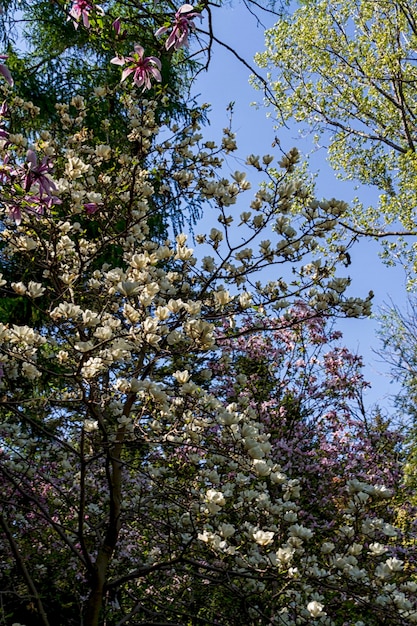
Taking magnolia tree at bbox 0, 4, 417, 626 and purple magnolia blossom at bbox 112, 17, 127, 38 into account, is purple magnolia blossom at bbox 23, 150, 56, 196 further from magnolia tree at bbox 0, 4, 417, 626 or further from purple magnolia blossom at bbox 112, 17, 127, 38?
purple magnolia blossom at bbox 112, 17, 127, 38

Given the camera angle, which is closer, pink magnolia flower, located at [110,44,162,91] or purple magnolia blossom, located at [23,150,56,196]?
purple magnolia blossom, located at [23,150,56,196]

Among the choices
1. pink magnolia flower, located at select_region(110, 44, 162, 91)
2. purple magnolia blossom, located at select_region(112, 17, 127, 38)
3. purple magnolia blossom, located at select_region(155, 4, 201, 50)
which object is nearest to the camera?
purple magnolia blossom, located at select_region(155, 4, 201, 50)

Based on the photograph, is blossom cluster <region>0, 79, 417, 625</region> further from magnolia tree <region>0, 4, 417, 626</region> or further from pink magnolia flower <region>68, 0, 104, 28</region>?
pink magnolia flower <region>68, 0, 104, 28</region>

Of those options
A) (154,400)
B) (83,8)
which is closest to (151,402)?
(154,400)

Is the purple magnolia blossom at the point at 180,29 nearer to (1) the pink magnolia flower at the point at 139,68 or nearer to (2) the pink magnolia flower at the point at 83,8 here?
(1) the pink magnolia flower at the point at 139,68

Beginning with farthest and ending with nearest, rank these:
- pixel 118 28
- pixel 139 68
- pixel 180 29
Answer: pixel 118 28
pixel 139 68
pixel 180 29

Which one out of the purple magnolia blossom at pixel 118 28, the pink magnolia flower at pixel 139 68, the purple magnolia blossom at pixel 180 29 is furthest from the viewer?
the purple magnolia blossom at pixel 118 28

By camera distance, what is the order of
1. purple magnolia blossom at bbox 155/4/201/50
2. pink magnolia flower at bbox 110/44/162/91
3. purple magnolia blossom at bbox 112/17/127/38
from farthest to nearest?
purple magnolia blossom at bbox 112/17/127/38 < pink magnolia flower at bbox 110/44/162/91 < purple magnolia blossom at bbox 155/4/201/50

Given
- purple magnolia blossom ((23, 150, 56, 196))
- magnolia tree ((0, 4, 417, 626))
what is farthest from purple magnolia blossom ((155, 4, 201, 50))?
purple magnolia blossom ((23, 150, 56, 196))

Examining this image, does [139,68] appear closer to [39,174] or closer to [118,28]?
[118,28]

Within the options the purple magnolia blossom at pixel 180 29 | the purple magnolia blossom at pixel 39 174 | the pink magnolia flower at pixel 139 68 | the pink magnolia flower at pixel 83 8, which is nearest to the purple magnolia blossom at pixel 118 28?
the pink magnolia flower at pixel 83 8

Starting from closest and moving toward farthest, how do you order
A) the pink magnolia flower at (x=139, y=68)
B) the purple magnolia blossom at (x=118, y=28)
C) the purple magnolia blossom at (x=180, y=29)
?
the purple magnolia blossom at (x=180, y=29) → the pink magnolia flower at (x=139, y=68) → the purple magnolia blossom at (x=118, y=28)

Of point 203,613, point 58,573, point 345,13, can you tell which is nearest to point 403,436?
point 203,613

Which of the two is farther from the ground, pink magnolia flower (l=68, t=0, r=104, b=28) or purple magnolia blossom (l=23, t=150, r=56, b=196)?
pink magnolia flower (l=68, t=0, r=104, b=28)
